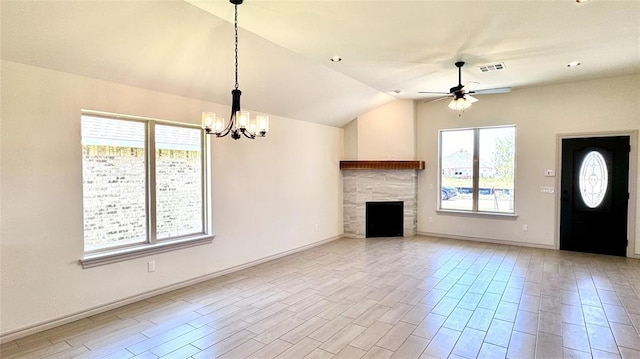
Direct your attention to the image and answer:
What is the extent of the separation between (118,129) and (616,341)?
5466 millimetres

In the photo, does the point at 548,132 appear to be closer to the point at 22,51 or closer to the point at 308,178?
the point at 308,178

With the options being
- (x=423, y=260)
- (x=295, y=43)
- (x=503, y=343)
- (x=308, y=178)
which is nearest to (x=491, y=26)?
(x=295, y=43)

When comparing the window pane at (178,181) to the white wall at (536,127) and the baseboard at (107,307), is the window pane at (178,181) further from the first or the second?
the white wall at (536,127)

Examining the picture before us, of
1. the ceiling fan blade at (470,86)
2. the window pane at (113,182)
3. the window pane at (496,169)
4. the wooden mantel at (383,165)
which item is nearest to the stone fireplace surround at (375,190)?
the wooden mantel at (383,165)

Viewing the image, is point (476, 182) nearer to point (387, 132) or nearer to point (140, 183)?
point (387, 132)

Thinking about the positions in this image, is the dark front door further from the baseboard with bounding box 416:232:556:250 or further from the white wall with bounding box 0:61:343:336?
the white wall with bounding box 0:61:343:336

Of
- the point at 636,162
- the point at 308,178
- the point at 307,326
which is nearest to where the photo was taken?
the point at 307,326

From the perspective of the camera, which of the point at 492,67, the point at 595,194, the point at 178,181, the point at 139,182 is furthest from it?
the point at 595,194

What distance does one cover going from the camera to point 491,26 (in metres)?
3.46

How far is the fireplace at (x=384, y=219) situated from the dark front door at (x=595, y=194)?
308 centimetres

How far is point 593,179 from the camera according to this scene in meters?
5.83

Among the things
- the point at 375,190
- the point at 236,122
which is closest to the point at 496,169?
the point at 375,190

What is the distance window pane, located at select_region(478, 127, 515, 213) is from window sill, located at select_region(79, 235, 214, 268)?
5.64 meters

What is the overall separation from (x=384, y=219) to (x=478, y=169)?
91.3 inches
